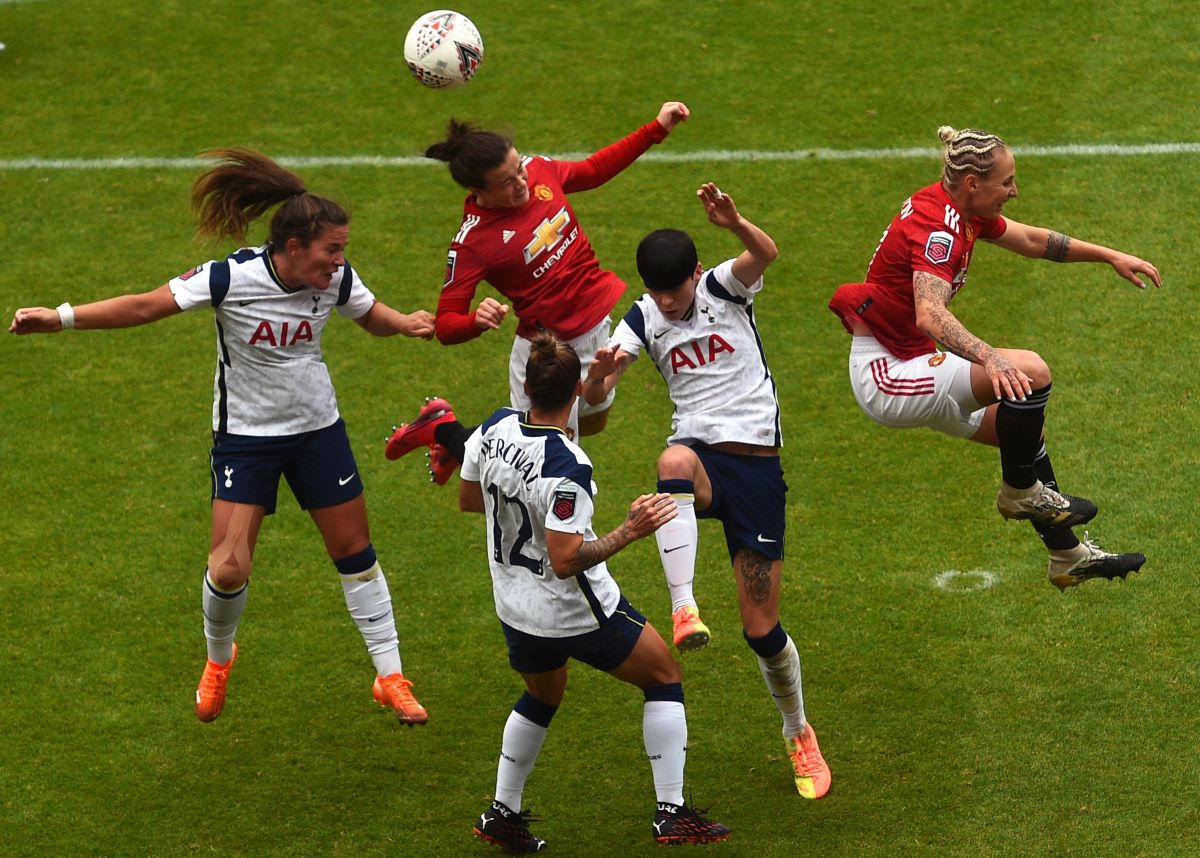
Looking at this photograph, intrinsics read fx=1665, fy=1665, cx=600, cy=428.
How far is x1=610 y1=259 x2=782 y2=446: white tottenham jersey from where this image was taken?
309 inches

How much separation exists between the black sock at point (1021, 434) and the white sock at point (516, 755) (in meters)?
2.50

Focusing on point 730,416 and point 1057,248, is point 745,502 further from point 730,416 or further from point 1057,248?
point 1057,248

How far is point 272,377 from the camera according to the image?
25.9 ft

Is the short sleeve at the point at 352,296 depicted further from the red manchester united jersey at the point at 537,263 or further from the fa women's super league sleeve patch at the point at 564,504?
the fa women's super league sleeve patch at the point at 564,504

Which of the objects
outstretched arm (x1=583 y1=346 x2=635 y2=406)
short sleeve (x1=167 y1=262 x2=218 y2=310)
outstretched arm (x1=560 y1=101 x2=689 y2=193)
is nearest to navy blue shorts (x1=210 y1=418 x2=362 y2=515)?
short sleeve (x1=167 y1=262 x2=218 y2=310)

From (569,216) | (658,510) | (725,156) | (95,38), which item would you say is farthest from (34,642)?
(95,38)

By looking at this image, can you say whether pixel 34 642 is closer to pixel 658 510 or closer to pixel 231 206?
pixel 231 206

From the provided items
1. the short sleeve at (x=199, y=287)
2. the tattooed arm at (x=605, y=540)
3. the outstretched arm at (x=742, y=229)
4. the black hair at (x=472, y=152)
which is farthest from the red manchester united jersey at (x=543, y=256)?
the tattooed arm at (x=605, y=540)

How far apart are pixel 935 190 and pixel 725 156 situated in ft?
18.5

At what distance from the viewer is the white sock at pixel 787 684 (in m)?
7.91

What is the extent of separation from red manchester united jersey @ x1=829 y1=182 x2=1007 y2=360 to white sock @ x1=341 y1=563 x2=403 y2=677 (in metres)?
2.67

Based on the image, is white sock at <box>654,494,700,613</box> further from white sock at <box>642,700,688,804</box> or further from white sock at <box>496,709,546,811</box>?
white sock at <box>496,709,546,811</box>

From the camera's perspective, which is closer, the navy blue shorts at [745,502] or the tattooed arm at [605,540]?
the tattooed arm at [605,540]

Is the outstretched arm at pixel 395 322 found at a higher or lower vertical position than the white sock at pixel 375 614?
higher
